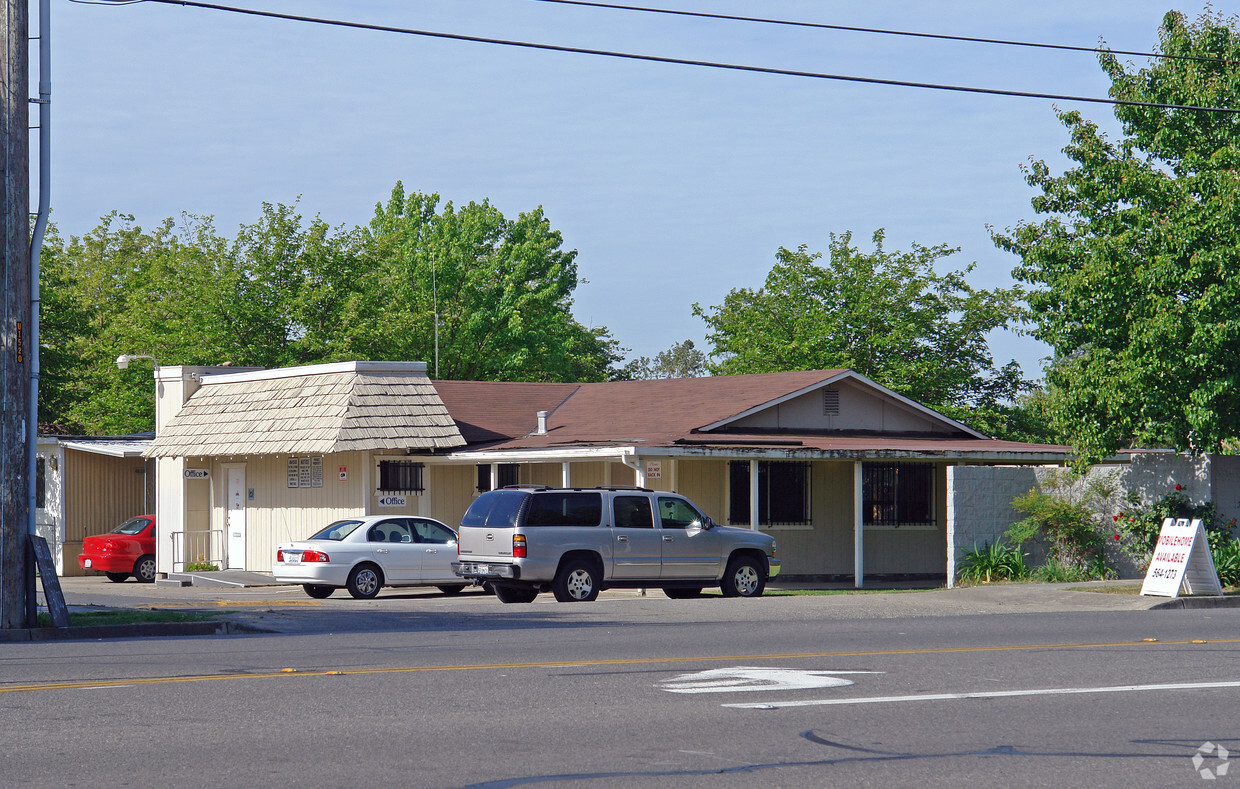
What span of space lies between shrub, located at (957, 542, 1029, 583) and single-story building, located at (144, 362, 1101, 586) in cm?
125

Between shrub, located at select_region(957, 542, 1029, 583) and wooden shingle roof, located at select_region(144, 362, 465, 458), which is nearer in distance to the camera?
Answer: shrub, located at select_region(957, 542, 1029, 583)

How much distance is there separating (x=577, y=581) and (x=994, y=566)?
7983 millimetres

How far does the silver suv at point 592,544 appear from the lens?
20.3 metres

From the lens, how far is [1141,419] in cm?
2238

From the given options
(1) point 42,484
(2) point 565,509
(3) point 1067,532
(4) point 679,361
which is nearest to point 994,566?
(3) point 1067,532

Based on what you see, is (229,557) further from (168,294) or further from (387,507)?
(168,294)

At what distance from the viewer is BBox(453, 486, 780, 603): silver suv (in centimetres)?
2033

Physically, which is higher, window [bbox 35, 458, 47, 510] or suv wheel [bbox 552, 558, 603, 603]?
window [bbox 35, 458, 47, 510]

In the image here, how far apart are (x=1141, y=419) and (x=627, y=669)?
1371cm

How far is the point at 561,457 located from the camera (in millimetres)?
25453

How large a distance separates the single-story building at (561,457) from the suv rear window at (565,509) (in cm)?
406

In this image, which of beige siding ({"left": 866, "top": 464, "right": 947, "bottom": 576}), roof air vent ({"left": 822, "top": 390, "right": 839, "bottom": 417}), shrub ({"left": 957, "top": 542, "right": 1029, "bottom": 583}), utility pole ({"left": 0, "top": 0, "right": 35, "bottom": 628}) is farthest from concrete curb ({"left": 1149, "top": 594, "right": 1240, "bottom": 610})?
utility pole ({"left": 0, "top": 0, "right": 35, "bottom": 628})

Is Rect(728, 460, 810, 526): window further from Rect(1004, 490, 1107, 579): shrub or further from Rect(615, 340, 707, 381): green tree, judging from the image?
Rect(615, 340, 707, 381): green tree

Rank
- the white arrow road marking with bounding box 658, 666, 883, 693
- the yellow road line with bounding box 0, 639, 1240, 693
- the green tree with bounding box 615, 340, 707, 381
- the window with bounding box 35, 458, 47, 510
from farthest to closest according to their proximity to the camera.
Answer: the green tree with bounding box 615, 340, 707, 381
the window with bounding box 35, 458, 47, 510
the yellow road line with bounding box 0, 639, 1240, 693
the white arrow road marking with bounding box 658, 666, 883, 693
